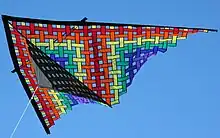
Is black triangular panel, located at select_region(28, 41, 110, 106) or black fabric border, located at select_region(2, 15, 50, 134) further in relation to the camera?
black triangular panel, located at select_region(28, 41, 110, 106)

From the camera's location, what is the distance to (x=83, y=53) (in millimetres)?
4996

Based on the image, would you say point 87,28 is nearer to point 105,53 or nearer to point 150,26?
point 105,53

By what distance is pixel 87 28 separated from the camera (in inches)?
190

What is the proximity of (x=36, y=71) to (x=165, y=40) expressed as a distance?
142 centimetres

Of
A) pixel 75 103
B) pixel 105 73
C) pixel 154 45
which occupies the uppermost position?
pixel 154 45

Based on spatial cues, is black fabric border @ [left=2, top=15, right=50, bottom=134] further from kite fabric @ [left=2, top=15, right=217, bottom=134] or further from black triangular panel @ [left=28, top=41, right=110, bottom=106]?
black triangular panel @ [left=28, top=41, right=110, bottom=106]

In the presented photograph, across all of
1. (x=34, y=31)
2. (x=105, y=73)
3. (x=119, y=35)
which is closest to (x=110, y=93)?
(x=105, y=73)

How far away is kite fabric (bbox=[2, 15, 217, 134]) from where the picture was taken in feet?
15.7

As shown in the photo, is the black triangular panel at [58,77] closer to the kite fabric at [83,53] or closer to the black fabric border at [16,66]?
the kite fabric at [83,53]

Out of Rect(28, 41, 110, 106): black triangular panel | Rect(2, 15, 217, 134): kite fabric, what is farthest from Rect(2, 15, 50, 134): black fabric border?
Rect(28, 41, 110, 106): black triangular panel

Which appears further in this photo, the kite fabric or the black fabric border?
the kite fabric

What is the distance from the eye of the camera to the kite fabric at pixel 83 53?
4797mm

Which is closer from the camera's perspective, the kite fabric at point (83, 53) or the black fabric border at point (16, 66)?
the black fabric border at point (16, 66)

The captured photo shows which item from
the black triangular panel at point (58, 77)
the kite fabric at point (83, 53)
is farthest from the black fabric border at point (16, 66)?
the black triangular panel at point (58, 77)
